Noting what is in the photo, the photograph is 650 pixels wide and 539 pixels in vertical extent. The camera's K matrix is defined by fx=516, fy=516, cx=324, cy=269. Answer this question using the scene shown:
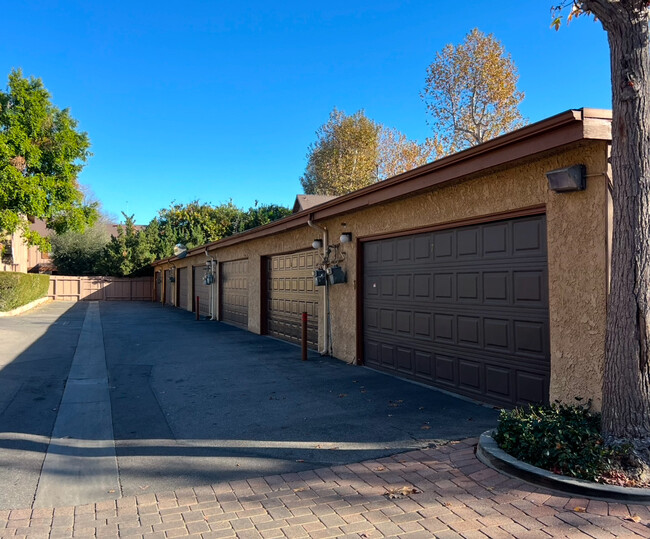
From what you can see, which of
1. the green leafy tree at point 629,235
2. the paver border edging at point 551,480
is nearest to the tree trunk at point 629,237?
the green leafy tree at point 629,235

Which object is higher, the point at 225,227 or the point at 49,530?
the point at 225,227

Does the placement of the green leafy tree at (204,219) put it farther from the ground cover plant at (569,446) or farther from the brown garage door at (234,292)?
the ground cover plant at (569,446)

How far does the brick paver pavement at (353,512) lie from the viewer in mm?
3387

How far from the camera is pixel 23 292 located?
23547 millimetres

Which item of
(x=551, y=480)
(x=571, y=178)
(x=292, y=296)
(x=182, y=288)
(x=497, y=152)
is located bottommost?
(x=551, y=480)

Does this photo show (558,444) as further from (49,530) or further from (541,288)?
(49,530)

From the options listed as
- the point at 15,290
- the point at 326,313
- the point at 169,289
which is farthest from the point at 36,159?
the point at 326,313

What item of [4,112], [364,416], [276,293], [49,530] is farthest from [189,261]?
[49,530]

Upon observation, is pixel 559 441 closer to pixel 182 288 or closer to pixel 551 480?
pixel 551 480

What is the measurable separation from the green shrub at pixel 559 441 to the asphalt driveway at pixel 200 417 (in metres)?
0.88

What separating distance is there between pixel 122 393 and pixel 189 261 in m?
19.2

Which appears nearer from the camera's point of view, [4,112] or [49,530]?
[49,530]

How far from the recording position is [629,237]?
160 inches

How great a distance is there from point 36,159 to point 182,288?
9975 millimetres
